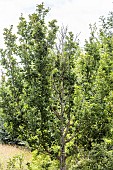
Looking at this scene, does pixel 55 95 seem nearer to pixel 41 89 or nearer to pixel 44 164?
pixel 41 89

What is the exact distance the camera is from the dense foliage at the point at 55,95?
388 inches

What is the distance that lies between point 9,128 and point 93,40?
14.2 ft

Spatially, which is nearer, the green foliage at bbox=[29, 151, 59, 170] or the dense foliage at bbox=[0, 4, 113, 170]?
the dense foliage at bbox=[0, 4, 113, 170]

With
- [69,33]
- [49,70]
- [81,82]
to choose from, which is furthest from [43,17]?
[81,82]

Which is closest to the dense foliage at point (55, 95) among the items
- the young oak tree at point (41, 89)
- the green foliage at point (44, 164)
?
the young oak tree at point (41, 89)

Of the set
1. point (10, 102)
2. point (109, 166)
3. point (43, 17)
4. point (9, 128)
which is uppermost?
point (43, 17)

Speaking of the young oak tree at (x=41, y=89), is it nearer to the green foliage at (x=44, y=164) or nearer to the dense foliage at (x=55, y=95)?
the dense foliage at (x=55, y=95)

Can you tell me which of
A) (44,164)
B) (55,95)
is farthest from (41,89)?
(44,164)

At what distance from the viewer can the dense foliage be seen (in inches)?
388

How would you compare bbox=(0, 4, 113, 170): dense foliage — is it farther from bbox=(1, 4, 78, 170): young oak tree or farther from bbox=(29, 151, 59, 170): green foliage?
bbox=(29, 151, 59, 170): green foliage

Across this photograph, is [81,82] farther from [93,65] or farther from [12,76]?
[12,76]

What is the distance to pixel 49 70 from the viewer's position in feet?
33.5

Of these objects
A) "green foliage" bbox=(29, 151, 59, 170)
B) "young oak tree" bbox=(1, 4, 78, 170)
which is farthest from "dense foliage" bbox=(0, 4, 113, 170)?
"green foliage" bbox=(29, 151, 59, 170)

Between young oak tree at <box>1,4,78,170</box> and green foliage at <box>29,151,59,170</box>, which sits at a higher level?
young oak tree at <box>1,4,78,170</box>
